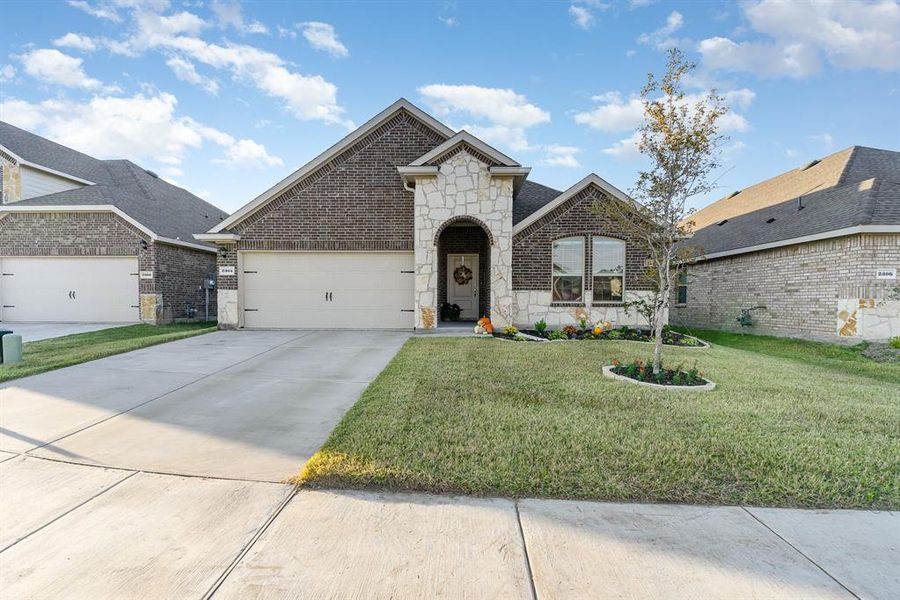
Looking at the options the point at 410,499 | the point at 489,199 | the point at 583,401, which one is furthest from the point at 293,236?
the point at 410,499

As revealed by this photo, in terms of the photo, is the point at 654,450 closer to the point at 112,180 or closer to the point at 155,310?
the point at 155,310

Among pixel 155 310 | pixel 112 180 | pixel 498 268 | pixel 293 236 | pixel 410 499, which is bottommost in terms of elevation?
pixel 410 499

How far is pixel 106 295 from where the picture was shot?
1366cm

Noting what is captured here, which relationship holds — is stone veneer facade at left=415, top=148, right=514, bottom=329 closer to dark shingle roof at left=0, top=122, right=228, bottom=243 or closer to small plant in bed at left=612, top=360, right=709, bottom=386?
small plant in bed at left=612, top=360, right=709, bottom=386

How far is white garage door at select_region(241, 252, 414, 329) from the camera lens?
1208 centimetres

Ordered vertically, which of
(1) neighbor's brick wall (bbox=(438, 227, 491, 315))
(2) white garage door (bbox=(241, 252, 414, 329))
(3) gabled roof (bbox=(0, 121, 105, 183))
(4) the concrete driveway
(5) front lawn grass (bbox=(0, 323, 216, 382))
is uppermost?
(3) gabled roof (bbox=(0, 121, 105, 183))

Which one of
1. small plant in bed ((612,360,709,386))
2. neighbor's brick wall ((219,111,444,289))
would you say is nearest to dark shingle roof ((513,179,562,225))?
neighbor's brick wall ((219,111,444,289))

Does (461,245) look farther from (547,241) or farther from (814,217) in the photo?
(814,217)

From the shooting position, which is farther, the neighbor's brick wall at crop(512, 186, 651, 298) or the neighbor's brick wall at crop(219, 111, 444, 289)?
the neighbor's brick wall at crop(219, 111, 444, 289)

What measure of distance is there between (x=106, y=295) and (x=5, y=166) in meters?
8.68

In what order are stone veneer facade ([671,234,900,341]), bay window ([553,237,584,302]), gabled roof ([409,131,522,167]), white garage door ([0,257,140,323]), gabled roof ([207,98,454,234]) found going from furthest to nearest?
white garage door ([0,257,140,323]), gabled roof ([207,98,454,234]), bay window ([553,237,584,302]), gabled roof ([409,131,522,167]), stone veneer facade ([671,234,900,341])

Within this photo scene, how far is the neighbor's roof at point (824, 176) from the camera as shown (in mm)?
13711

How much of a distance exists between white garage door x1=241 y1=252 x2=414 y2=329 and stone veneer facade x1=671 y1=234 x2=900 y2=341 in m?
7.48

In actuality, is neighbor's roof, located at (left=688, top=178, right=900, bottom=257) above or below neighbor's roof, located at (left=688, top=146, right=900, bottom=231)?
below
